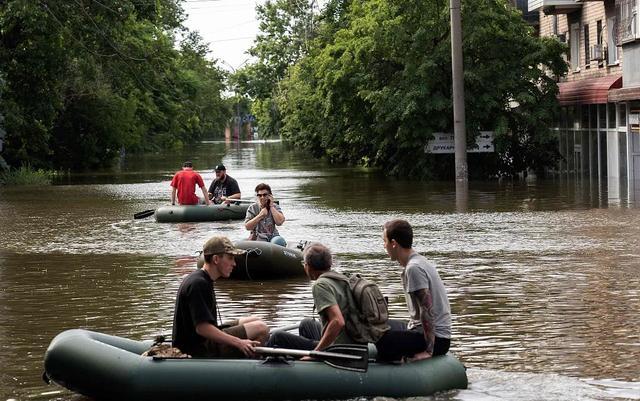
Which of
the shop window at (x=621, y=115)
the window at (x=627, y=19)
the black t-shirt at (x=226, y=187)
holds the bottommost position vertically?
the black t-shirt at (x=226, y=187)

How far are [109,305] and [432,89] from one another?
33737mm

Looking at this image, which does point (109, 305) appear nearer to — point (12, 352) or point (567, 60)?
point (12, 352)

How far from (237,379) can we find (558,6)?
1651 inches

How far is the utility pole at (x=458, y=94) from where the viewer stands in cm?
4434

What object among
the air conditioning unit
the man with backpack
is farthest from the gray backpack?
the air conditioning unit

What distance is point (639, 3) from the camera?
3931 cm

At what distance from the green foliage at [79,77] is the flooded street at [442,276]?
235 inches

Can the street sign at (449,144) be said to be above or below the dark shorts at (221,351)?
above

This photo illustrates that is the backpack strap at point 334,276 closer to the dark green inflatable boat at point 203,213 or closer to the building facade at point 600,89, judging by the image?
the dark green inflatable boat at point 203,213

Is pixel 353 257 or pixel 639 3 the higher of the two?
pixel 639 3

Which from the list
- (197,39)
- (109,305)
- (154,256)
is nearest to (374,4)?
(154,256)

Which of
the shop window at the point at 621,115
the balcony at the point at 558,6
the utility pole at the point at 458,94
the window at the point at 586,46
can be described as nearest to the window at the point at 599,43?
the balcony at the point at 558,6

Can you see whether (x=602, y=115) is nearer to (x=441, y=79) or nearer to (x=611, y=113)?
(x=611, y=113)

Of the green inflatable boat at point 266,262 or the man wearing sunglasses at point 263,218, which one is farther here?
the man wearing sunglasses at point 263,218
